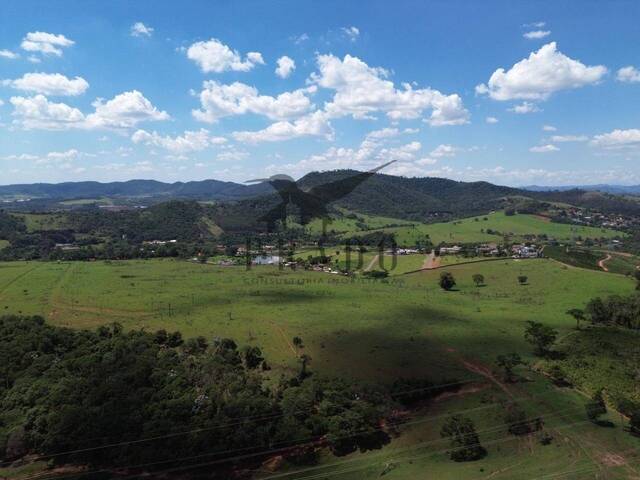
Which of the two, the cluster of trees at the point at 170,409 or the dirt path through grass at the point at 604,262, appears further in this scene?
the dirt path through grass at the point at 604,262

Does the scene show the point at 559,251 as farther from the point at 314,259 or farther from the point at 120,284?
the point at 120,284

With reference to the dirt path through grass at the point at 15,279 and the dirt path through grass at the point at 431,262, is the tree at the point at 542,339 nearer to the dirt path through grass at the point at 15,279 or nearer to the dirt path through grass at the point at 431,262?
the dirt path through grass at the point at 431,262

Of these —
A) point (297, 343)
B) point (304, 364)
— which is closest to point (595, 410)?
point (304, 364)

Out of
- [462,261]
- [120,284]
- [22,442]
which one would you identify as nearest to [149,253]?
[120,284]

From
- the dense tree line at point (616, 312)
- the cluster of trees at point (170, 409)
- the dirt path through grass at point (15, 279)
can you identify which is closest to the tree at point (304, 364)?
the cluster of trees at point (170, 409)

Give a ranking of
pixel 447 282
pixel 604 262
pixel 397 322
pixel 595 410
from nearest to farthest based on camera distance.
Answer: pixel 595 410 < pixel 397 322 < pixel 447 282 < pixel 604 262

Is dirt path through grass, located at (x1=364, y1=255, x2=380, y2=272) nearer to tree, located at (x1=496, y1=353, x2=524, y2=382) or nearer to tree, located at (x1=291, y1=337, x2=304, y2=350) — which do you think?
tree, located at (x1=291, y1=337, x2=304, y2=350)

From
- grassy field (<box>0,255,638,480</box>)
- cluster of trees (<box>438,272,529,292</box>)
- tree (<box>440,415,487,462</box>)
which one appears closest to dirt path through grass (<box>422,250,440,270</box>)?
grassy field (<box>0,255,638,480</box>)

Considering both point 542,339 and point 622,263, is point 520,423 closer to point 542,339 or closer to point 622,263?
point 542,339
